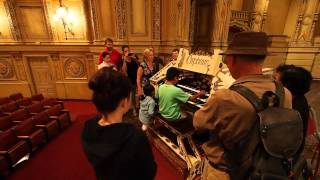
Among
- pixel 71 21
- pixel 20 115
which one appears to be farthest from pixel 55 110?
pixel 71 21

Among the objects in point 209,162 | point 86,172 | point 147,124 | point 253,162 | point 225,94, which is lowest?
point 86,172

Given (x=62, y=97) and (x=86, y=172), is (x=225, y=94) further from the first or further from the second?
(x=62, y=97)

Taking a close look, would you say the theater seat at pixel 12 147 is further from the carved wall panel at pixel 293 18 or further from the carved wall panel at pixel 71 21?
the carved wall panel at pixel 293 18

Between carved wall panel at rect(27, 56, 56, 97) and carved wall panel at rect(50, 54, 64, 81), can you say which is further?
carved wall panel at rect(27, 56, 56, 97)

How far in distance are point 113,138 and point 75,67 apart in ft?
19.6

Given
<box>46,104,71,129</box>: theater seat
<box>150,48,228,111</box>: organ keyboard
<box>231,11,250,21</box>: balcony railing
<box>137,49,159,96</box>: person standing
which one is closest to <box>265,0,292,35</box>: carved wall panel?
<box>231,11,250,21</box>: balcony railing

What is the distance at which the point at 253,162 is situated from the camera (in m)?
1.12

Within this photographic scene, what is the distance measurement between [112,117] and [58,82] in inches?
245

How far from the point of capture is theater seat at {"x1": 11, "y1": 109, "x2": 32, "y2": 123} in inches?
147

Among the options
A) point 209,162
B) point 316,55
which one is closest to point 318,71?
point 316,55

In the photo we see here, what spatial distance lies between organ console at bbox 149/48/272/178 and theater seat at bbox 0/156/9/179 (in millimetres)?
2483

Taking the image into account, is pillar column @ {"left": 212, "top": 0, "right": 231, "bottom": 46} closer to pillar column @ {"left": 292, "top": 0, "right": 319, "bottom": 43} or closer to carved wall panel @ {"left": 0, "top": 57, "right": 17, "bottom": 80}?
pillar column @ {"left": 292, "top": 0, "right": 319, "bottom": 43}

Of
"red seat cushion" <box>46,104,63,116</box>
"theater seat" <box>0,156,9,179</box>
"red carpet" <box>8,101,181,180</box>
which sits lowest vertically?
"red carpet" <box>8,101,181,180</box>

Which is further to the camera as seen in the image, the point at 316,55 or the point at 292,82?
the point at 316,55
